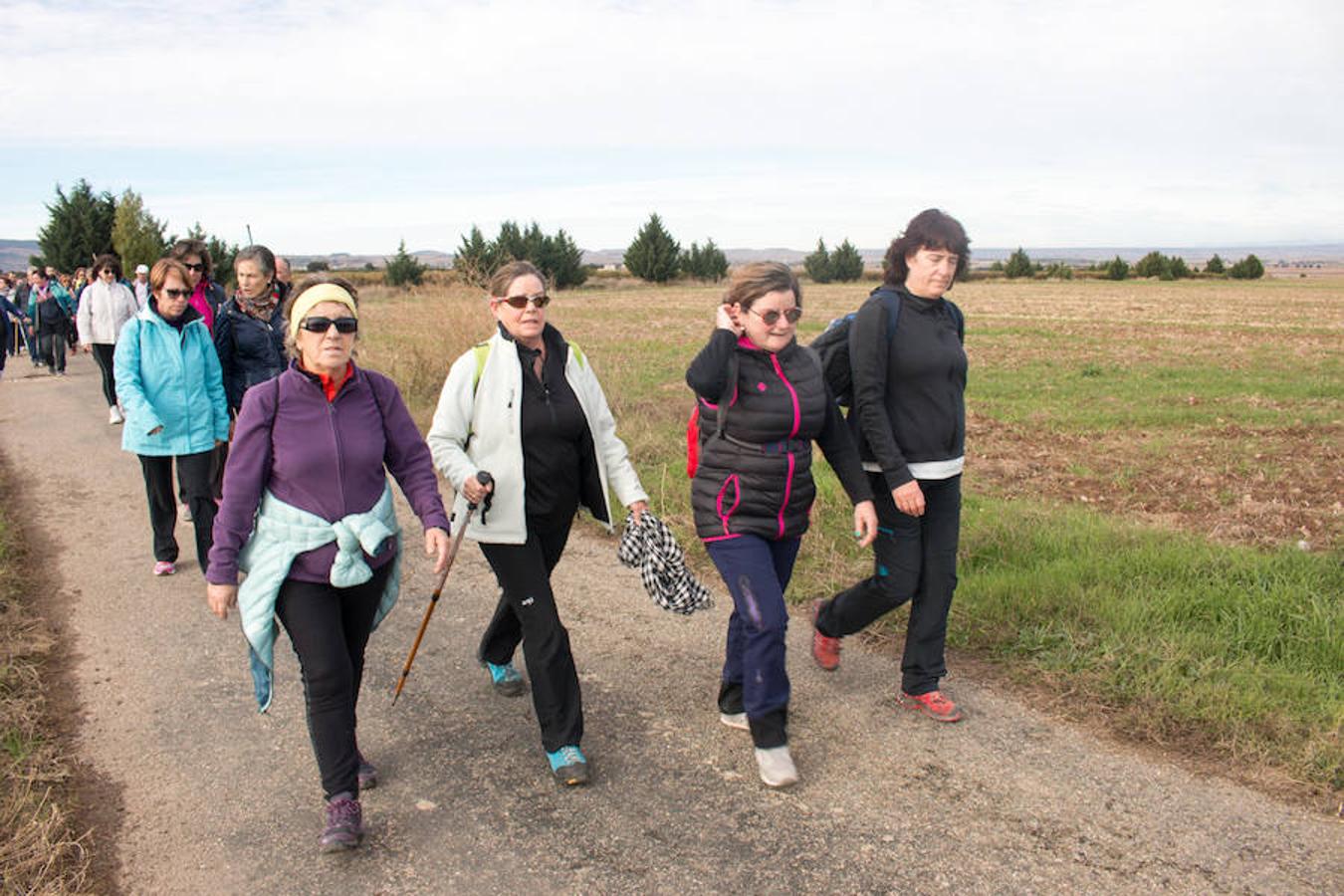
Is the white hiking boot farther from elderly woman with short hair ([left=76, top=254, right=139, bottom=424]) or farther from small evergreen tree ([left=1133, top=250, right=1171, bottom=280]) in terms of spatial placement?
small evergreen tree ([left=1133, top=250, right=1171, bottom=280])

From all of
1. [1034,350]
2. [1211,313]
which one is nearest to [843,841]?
[1034,350]

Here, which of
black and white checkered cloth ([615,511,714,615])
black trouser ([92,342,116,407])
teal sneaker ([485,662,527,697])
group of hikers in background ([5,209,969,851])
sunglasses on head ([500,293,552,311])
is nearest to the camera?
group of hikers in background ([5,209,969,851])

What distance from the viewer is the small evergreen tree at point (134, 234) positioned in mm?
38312

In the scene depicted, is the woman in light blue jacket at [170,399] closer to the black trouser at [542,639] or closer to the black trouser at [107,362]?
the black trouser at [542,639]

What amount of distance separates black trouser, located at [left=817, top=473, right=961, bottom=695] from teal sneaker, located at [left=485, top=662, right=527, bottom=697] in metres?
1.67

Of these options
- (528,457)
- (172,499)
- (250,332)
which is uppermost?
(250,332)

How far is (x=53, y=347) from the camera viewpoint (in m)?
17.8

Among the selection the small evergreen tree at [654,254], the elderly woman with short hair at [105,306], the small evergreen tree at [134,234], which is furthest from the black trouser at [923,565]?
the small evergreen tree at [654,254]

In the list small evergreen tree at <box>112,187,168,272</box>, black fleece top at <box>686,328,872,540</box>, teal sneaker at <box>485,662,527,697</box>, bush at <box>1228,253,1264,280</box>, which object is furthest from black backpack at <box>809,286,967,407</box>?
bush at <box>1228,253,1264,280</box>

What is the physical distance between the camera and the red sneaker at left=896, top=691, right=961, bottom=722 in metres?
4.30

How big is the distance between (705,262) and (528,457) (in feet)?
231

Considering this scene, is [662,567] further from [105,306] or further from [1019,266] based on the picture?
[1019,266]

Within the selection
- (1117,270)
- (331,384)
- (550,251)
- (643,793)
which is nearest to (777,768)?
(643,793)

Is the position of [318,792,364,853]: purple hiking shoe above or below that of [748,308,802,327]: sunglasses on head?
below
